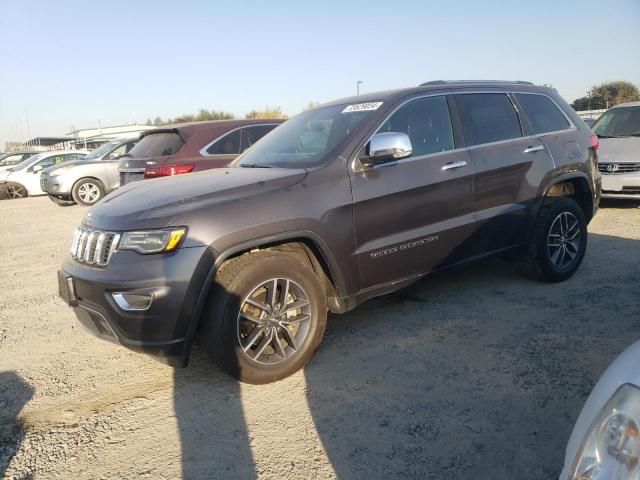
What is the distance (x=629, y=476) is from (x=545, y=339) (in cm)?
266

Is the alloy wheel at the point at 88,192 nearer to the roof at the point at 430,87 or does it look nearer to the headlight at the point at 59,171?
the headlight at the point at 59,171

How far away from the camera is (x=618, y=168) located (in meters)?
8.18

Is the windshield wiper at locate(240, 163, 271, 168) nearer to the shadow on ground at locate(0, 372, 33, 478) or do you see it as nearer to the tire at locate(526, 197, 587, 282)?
the shadow on ground at locate(0, 372, 33, 478)

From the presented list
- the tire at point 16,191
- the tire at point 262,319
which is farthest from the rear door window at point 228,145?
the tire at point 16,191

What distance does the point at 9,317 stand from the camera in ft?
16.0

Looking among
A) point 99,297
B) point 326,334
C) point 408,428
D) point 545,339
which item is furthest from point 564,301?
point 99,297

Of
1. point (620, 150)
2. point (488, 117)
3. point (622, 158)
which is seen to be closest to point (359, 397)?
point (488, 117)

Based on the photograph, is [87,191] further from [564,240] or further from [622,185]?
[622,185]

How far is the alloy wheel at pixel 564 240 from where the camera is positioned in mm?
4723

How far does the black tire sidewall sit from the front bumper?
3.97m

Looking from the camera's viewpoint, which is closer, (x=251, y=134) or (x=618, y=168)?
(x=251, y=134)

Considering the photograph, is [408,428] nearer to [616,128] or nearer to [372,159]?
[372,159]

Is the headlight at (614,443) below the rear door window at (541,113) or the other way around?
below

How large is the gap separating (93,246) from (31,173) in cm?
1662
